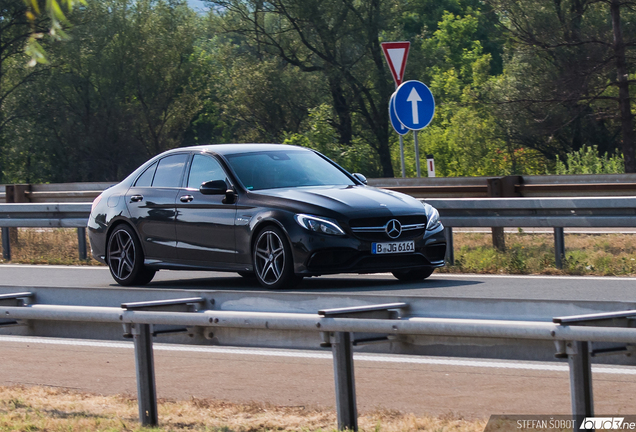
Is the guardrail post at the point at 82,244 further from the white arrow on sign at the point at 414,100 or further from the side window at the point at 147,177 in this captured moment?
the white arrow on sign at the point at 414,100

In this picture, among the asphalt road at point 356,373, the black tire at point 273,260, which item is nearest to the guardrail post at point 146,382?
the asphalt road at point 356,373

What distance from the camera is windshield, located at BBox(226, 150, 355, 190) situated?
10.8 metres

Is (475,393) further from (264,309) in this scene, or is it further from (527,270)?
(527,270)

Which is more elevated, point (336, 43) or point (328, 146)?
point (336, 43)

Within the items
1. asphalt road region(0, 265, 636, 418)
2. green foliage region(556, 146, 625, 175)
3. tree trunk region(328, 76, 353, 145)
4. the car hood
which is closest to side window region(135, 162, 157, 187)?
the car hood

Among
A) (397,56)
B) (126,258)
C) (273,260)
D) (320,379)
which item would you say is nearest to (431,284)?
(273,260)

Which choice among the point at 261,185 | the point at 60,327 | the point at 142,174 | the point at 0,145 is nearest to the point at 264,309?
the point at 60,327

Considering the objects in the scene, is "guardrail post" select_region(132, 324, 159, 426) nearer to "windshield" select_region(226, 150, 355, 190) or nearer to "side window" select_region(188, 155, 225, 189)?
"windshield" select_region(226, 150, 355, 190)

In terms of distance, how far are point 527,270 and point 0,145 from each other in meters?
32.7

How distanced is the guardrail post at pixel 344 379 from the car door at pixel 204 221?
5.62 m

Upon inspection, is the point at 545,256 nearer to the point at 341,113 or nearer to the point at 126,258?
the point at 126,258

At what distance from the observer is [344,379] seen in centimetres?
496

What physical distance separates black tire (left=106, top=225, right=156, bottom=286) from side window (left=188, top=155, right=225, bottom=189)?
96 centimetres

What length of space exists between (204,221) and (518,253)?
13.9 feet
